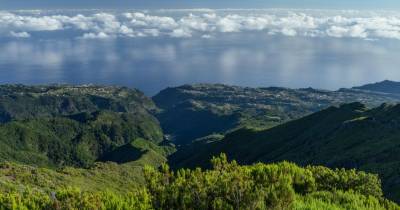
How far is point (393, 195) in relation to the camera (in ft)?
436

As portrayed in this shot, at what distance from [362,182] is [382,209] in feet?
42.5

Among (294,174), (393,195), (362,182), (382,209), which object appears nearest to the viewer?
(382,209)

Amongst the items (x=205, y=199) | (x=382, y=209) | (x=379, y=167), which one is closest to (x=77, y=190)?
(x=205, y=199)

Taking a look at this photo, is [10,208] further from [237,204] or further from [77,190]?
[237,204]

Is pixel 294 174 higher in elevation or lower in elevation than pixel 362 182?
higher

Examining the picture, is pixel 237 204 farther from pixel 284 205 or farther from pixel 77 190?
pixel 77 190

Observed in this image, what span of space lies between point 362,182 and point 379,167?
152892 millimetres

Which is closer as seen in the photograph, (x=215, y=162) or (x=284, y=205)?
(x=284, y=205)

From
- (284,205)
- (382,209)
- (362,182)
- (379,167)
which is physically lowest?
(379,167)

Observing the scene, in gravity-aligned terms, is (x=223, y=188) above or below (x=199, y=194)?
above

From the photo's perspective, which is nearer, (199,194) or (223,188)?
(223,188)

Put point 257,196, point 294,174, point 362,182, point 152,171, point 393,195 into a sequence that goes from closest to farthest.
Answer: point 257,196, point 152,171, point 294,174, point 362,182, point 393,195

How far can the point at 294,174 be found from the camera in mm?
29906

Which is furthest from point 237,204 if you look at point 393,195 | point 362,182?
point 393,195
